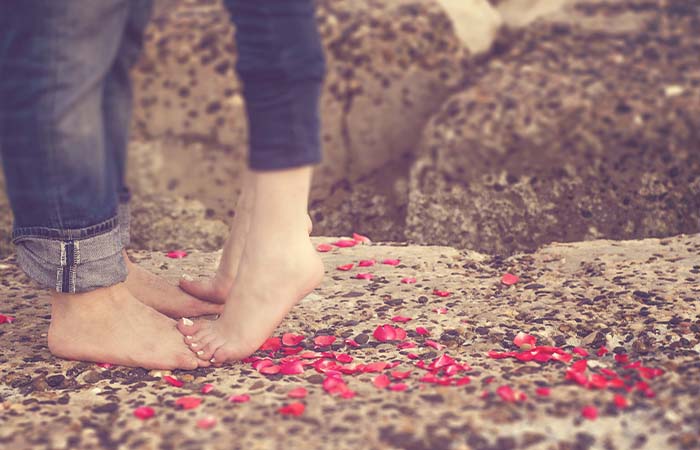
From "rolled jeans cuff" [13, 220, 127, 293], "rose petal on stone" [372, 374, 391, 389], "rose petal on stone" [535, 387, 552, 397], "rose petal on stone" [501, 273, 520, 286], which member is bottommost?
"rose petal on stone" [372, 374, 391, 389]

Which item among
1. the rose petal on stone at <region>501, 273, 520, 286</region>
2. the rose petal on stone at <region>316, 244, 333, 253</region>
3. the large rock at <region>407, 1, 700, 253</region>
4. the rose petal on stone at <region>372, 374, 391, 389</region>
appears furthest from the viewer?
the large rock at <region>407, 1, 700, 253</region>

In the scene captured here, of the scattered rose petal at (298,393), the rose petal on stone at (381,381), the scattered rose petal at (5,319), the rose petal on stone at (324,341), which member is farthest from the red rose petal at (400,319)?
the scattered rose petal at (5,319)

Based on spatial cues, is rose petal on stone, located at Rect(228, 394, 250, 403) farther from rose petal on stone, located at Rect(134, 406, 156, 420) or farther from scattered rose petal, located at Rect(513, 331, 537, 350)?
scattered rose petal, located at Rect(513, 331, 537, 350)

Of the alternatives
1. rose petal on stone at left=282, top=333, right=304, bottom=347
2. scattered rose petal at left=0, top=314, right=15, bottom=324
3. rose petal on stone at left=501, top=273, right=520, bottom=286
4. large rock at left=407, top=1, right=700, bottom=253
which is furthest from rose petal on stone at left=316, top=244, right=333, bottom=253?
scattered rose petal at left=0, top=314, right=15, bottom=324

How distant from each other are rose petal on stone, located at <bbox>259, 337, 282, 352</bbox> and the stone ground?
2.6 inches

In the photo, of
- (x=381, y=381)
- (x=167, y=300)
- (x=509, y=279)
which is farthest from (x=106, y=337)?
(x=509, y=279)

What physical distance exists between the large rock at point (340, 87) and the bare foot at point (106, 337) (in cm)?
161

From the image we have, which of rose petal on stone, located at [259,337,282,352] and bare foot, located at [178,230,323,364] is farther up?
bare foot, located at [178,230,323,364]

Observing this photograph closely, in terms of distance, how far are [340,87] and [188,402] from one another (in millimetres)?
2127

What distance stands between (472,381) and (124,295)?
0.80 m

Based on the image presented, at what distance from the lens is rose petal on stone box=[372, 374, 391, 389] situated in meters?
1.67

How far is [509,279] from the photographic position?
241 cm

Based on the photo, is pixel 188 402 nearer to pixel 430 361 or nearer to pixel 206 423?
pixel 206 423

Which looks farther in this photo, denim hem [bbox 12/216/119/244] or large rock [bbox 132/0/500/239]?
large rock [bbox 132/0/500/239]
